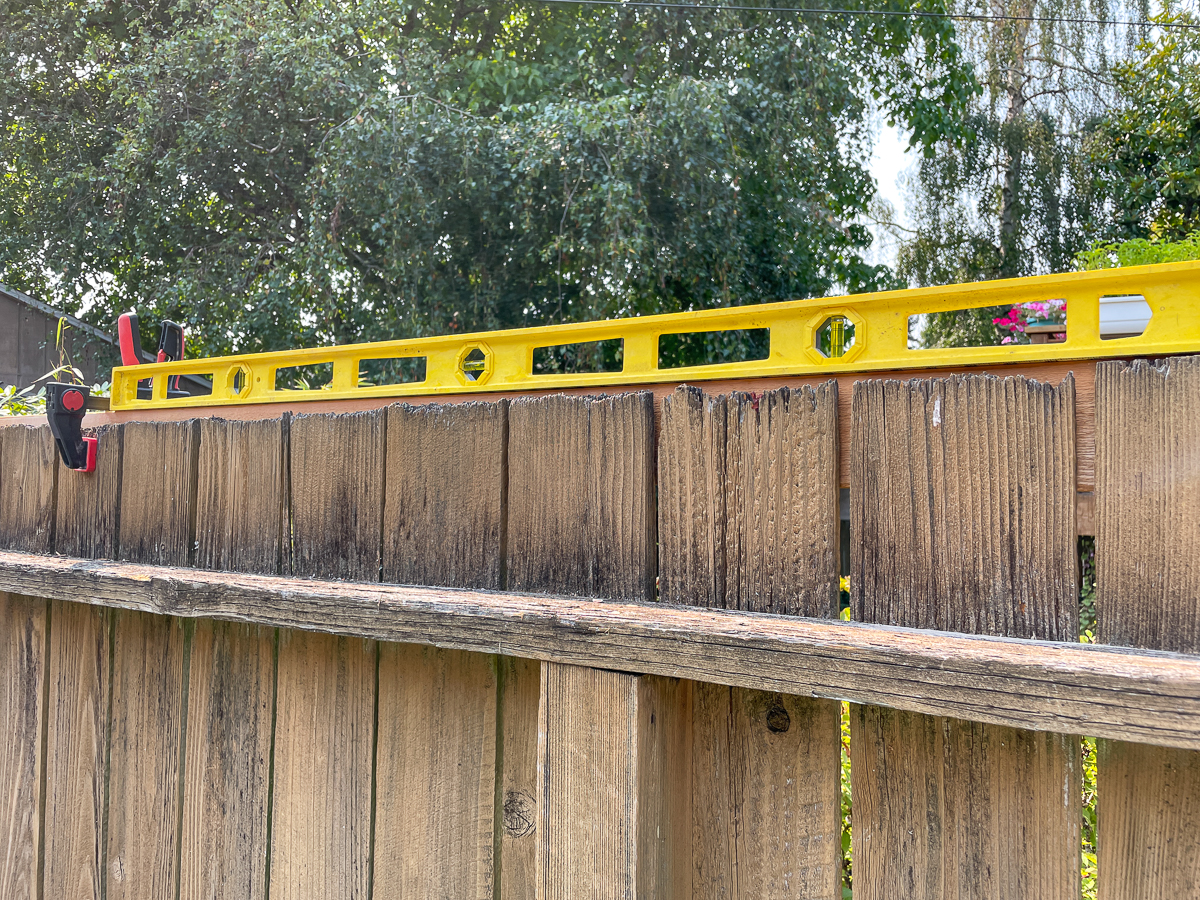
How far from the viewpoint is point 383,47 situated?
31.0 feet

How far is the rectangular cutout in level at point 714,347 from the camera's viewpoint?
8.54m

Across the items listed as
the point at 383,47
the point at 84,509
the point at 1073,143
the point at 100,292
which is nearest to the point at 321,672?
the point at 84,509

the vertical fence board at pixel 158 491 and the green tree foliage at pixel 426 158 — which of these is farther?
the green tree foliage at pixel 426 158

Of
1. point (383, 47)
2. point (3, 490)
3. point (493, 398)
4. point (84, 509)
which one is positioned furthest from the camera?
point (383, 47)

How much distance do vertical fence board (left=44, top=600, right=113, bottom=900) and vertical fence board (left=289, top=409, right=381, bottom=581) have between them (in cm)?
66

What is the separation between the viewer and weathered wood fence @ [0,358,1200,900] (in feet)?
2.92

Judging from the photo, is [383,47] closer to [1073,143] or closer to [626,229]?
[626,229]

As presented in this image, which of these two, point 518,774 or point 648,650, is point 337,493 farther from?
point 648,650

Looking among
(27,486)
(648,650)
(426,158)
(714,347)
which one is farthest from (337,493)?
(426,158)

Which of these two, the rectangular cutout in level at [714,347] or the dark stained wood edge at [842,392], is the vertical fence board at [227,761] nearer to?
the dark stained wood edge at [842,392]

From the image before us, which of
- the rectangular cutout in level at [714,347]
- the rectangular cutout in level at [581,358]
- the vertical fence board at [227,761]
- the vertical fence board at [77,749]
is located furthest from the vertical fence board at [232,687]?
the rectangular cutout in level at [714,347]

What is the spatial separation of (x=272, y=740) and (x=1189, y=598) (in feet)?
4.86

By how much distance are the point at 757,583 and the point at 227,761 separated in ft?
3.83

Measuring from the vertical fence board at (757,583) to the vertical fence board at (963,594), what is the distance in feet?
0.15
